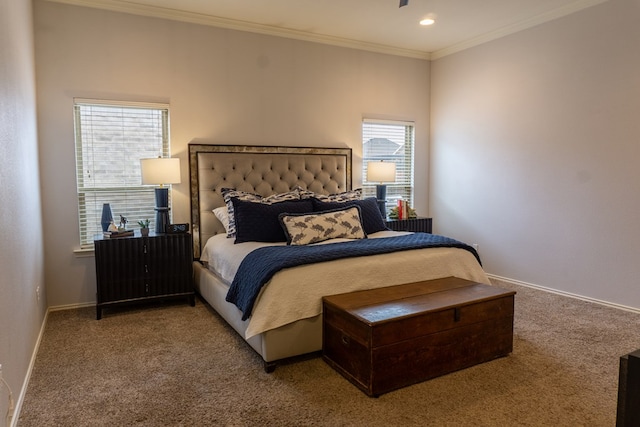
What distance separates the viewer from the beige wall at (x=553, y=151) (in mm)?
3982

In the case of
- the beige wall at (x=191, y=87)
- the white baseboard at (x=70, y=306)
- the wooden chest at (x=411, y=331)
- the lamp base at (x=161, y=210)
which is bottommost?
the white baseboard at (x=70, y=306)

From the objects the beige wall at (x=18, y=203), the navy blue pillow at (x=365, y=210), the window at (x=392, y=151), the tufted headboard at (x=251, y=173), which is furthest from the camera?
the window at (x=392, y=151)

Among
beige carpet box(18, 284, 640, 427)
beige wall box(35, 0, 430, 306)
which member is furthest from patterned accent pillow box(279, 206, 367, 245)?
beige wall box(35, 0, 430, 306)

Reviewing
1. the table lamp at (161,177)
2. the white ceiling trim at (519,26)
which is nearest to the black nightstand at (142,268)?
the table lamp at (161,177)

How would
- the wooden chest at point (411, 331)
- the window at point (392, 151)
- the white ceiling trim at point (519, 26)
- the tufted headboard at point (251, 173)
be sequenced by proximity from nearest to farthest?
the wooden chest at point (411, 331) → the white ceiling trim at point (519, 26) → the tufted headboard at point (251, 173) → the window at point (392, 151)

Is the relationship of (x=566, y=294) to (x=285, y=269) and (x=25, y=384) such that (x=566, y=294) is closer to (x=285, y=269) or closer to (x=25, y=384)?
(x=285, y=269)

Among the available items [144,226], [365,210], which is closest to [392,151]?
[365,210]

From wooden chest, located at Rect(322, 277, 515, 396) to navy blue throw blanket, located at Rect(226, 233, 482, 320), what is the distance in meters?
0.31

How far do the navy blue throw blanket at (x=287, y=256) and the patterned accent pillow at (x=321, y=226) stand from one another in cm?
24

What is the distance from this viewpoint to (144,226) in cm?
420

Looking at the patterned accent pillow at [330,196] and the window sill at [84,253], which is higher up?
the patterned accent pillow at [330,196]

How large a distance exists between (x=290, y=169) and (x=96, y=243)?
7.14 feet

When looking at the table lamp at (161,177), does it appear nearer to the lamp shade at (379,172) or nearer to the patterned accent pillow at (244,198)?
the patterned accent pillow at (244,198)

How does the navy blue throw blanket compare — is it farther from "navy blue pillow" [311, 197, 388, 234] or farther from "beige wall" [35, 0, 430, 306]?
"beige wall" [35, 0, 430, 306]
